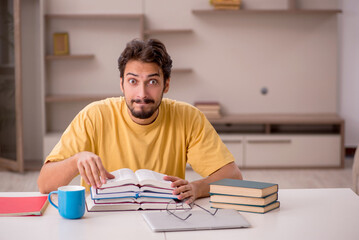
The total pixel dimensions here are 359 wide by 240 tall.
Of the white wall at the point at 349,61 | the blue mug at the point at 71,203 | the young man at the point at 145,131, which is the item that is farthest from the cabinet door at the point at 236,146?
the blue mug at the point at 71,203

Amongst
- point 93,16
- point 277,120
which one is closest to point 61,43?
point 93,16

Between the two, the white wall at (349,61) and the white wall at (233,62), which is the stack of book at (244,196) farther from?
the white wall at (349,61)

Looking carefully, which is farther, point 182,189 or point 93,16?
point 93,16

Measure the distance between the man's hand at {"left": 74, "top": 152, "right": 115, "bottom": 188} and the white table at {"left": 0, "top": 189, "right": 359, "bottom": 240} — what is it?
109 mm

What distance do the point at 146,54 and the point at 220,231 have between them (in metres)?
0.86

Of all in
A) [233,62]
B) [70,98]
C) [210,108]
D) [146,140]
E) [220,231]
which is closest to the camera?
[220,231]

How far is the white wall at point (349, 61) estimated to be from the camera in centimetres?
573

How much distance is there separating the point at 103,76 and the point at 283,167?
2105 mm

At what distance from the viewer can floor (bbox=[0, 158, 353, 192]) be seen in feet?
14.9

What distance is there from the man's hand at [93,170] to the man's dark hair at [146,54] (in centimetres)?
55

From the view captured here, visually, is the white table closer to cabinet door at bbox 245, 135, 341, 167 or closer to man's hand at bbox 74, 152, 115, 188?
man's hand at bbox 74, 152, 115, 188

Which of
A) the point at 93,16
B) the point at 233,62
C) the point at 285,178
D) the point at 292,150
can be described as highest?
the point at 93,16

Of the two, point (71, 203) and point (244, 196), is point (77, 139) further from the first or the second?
point (244, 196)

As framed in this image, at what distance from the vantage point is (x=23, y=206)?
5.82ft
